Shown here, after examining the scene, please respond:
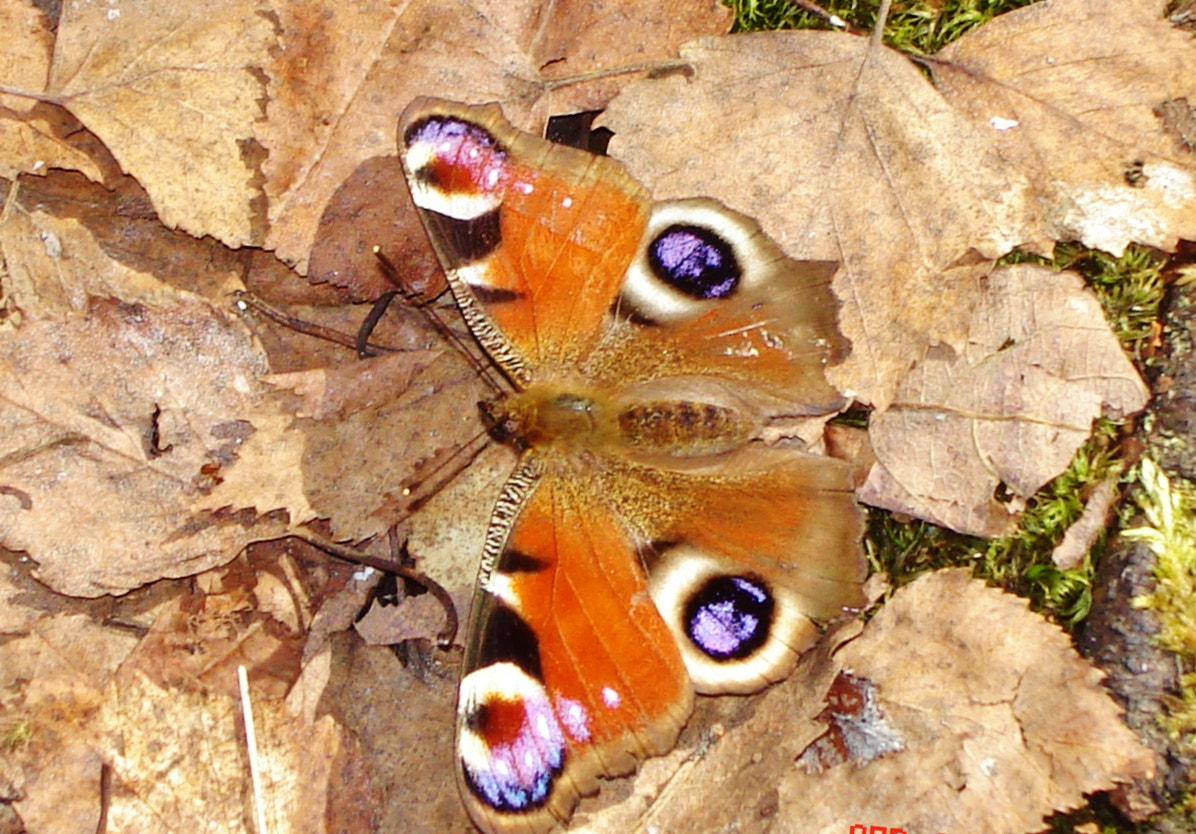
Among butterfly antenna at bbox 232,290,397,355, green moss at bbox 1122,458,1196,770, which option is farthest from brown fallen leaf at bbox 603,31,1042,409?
butterfly antenna at bbox 232,290,397,355

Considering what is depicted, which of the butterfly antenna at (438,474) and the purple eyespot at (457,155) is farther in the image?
the butterfly antenna at (438,474)

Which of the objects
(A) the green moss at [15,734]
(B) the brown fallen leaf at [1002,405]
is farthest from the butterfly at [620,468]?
(A) the green moss at [15,734]

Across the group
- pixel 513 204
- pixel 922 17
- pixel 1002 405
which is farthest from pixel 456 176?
pixel 1002 405

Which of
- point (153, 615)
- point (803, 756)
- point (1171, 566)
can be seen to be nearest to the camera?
point (1171, 566)

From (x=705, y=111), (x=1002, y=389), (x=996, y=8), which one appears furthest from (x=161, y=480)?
(x=996, y=8)

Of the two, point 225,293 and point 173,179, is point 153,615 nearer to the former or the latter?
point 225,293

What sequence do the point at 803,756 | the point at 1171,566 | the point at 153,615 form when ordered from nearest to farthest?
the point at 1171,566 → the point at 803,756 → the point at 153,615

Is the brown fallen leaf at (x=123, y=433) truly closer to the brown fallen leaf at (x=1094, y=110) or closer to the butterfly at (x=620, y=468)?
the butterfly at (x=620, y=468)
